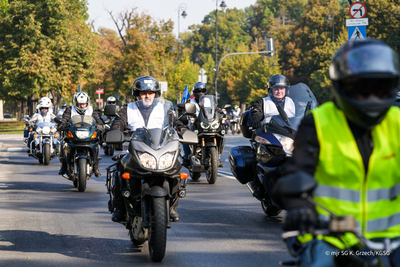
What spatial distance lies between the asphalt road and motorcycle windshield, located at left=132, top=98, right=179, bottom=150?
3.86 ft

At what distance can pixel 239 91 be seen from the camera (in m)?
77.4

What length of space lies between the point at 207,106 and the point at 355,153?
10.1 metres

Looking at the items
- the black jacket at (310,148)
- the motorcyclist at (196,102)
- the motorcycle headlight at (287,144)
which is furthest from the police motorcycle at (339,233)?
the motorcyclist at (196,102)

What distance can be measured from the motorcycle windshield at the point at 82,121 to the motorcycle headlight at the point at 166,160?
19.1 feet

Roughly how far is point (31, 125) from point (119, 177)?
11786 mm

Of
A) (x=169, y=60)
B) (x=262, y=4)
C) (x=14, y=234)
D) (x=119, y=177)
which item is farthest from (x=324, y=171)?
(x=262, y=4)

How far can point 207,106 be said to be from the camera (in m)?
12.6

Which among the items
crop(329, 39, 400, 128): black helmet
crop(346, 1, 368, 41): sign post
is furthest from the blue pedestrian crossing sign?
crop(329, 39, 400, 128): black helmet

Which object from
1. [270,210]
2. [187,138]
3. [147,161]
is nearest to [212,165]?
[270,210]

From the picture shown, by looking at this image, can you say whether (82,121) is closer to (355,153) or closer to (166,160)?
(166,160)

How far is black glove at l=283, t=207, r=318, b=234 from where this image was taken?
241cm

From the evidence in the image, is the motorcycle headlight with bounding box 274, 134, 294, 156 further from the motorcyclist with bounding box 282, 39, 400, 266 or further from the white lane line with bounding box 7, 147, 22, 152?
the white lane line with bounding box 7, 147, 22, 152

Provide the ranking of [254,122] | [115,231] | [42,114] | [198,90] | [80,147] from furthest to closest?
[42,114] → [198,90] → [80,147] → [254,122] → [115,231]

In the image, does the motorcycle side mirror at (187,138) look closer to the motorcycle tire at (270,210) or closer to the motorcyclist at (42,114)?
the motorcycle tire at (270,210)
